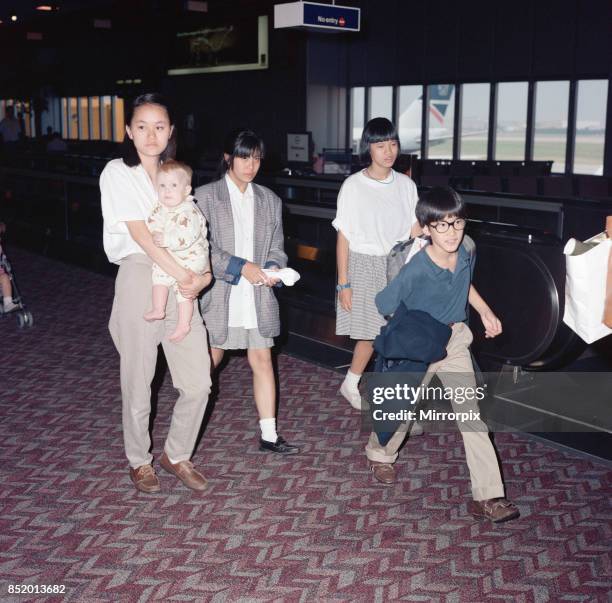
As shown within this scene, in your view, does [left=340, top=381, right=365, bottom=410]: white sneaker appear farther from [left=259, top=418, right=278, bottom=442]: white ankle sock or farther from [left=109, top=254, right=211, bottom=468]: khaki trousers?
[left=109, top=254, right=211, bottom=468]: khaki trousers

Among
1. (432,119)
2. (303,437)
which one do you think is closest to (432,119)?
(432,119)

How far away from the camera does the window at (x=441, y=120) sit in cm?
1831

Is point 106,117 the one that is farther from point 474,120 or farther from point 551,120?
point 551,120

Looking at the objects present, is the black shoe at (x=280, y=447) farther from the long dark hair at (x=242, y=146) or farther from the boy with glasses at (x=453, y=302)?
the long dark hair at (x=242, y=146)

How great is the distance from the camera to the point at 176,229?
342 cm

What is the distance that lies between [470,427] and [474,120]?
15.3 m

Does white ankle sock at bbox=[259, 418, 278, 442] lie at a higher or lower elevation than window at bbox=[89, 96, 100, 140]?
lower

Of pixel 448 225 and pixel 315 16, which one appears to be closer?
pixel 448 225

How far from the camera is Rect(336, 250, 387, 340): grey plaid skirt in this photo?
4590 mm

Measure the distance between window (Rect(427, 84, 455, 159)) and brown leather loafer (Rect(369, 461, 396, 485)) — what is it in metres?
15.2

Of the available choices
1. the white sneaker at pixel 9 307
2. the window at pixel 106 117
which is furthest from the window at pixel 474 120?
the window at pixel 106 117

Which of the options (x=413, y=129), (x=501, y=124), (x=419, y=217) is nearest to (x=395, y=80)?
(x=413, y=129)

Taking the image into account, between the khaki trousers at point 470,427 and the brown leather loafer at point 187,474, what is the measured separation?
1.17 m

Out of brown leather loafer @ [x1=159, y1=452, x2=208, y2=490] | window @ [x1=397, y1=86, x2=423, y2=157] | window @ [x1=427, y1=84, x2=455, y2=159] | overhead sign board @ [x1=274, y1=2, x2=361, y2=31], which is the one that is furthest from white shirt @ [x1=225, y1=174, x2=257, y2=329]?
window @ [x1=397, y1=86, x2=423, y2=157]
